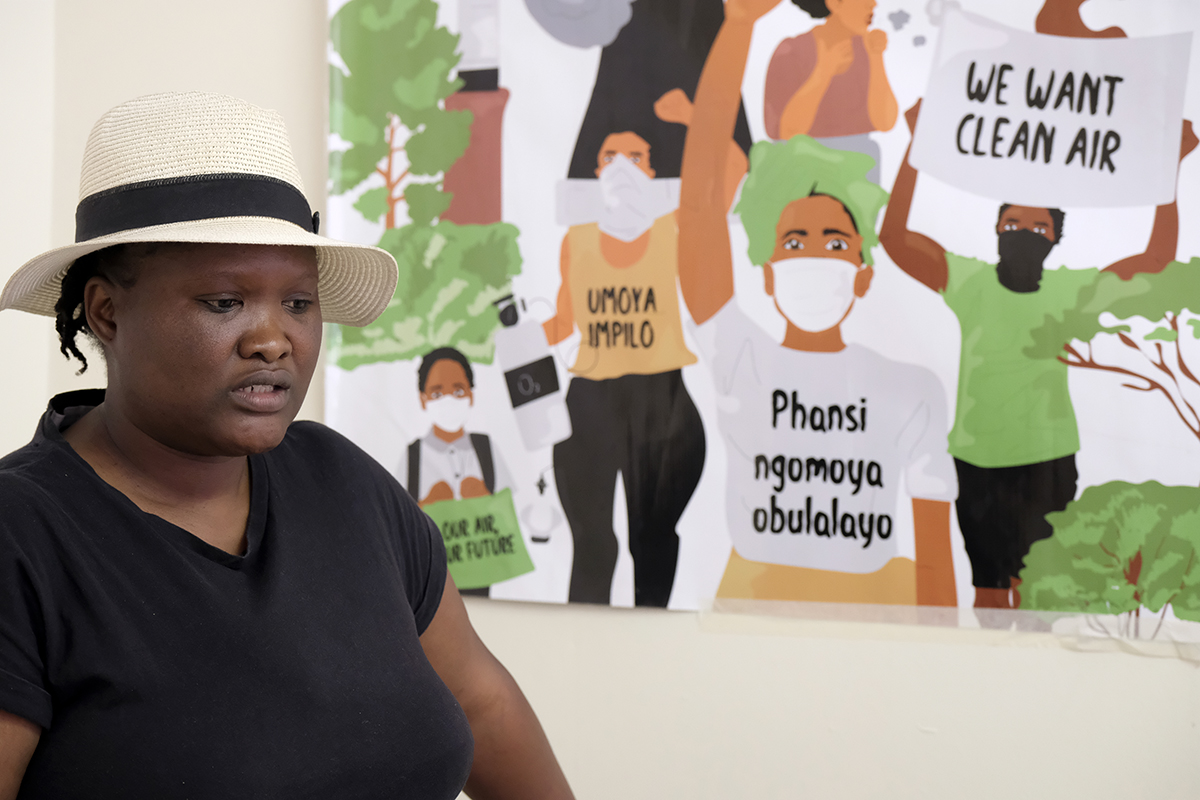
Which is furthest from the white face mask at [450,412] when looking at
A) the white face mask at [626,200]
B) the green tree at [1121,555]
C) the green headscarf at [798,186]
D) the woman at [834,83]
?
the green tree at [1121,555]

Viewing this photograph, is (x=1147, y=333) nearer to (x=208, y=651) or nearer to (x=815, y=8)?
(x=815, y=8)

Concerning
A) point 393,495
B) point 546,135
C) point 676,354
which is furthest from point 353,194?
point 393,495

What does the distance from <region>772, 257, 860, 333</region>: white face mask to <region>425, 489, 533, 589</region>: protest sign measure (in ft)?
1.94

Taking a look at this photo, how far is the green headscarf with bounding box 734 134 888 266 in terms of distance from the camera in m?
1.45

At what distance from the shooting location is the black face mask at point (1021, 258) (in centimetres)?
139

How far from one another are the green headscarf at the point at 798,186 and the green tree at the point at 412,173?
16.6 inches

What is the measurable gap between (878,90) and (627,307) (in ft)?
1.74

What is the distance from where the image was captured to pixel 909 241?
1438mm

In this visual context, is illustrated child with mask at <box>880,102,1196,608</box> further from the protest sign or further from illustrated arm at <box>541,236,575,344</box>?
the protest sign

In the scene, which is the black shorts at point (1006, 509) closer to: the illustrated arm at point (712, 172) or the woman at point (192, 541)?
the illustrated arm at point (712, 172)

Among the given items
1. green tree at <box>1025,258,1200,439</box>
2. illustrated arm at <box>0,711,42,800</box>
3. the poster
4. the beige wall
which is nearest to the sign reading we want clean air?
the poster

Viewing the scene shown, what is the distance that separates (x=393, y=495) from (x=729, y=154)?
851 mm

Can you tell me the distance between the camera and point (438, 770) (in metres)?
0.82

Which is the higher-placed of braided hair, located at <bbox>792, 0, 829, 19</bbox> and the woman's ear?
braided hair, located at <bbox>792, 0, 829, 19</bbox>
